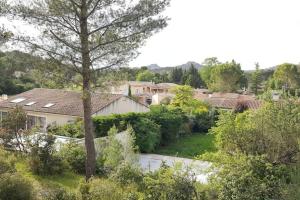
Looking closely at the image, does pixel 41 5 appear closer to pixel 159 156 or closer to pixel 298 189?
pixel 298 189

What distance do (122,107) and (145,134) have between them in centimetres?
545

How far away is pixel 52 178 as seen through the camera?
49.0 ft

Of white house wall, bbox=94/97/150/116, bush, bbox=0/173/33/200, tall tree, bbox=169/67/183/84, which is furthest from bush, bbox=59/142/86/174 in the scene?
tall tree, bbox=169/67/183/84

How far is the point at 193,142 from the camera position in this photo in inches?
1048

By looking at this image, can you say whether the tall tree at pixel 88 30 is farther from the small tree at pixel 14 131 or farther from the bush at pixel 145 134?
the bush at pixel 145 134

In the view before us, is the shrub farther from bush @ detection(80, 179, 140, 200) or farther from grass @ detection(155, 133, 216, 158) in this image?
bush @ detection(80, 179, 140, 200)

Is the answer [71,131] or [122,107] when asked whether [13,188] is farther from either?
[122,107]

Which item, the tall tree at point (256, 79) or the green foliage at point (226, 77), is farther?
the tall tree at point (256, 79)

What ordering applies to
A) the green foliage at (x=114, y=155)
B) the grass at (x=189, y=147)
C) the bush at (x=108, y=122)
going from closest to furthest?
the green foliage at (x=114, y=155), the bush at (x=108, y=122), the grass at (x=189, y=147)

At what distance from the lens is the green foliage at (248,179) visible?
369 inches

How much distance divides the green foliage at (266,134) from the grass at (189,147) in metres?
9.27

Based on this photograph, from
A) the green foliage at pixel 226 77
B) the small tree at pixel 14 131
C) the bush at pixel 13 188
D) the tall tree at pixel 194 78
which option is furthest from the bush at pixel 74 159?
the tall tree at pixel 194 78

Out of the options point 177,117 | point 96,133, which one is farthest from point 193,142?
point 96,133

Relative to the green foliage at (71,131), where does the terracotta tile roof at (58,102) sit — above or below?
above
